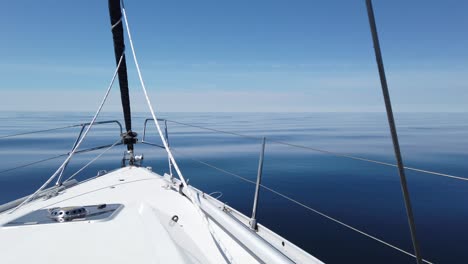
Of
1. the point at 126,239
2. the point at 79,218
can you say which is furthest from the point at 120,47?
the point at 126,239

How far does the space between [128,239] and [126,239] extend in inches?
0.5

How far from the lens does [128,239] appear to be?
181cm

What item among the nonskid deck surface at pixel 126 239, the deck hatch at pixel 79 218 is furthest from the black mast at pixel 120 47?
the deck hatch at pixel 79 218

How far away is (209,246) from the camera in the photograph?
190 cm

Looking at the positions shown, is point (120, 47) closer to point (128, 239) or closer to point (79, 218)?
point (79, 218)

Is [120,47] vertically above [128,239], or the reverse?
[120,47]

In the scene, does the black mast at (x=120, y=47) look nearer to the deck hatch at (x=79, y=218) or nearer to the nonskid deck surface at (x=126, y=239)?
the nonskid deck surface at (x=126, y=239)

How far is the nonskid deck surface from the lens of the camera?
160cm

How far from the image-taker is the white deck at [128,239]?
5.24ft

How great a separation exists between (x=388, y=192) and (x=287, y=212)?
371 centimetres

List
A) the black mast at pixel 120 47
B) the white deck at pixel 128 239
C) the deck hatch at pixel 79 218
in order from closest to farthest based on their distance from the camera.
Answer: the white deck at pixel 128 239
the deck hatch at pixel 79 218
the black mast at pixel 120 47

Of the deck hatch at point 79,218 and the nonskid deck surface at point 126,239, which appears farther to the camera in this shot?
the deck hatch at point 79,218

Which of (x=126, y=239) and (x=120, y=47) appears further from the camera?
(x=120, y=47)

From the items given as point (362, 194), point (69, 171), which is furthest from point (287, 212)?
point (69, 171)
